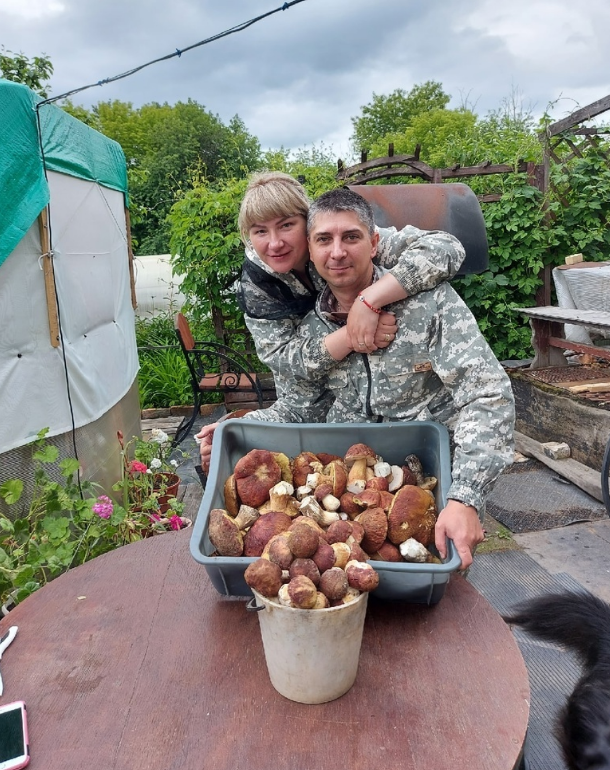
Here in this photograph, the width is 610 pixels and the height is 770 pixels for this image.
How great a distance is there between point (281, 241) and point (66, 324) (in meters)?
2.09

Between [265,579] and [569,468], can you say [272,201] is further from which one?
[569,468]

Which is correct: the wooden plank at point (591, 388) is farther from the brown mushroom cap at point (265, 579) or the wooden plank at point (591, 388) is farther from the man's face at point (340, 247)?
the brown mushroom cap at point (265, 579)

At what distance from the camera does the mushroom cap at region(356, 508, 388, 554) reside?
120cm

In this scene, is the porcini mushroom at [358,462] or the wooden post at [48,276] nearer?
the porcini mushroom at [358,462]

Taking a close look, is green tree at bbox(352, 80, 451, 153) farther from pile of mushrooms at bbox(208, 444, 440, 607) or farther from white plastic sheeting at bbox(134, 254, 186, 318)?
pile of mushrooms at bbox(208, 444, 440, 607)

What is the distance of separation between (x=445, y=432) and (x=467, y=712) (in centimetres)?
66

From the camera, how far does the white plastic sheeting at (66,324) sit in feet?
9.39

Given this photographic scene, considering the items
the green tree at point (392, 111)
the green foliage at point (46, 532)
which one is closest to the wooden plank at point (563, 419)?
the green foliage at point (46, 532)

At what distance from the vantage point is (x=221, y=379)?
18.4ft

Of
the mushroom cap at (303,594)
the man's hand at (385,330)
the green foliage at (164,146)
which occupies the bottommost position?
the mushroom cap at (303,594)

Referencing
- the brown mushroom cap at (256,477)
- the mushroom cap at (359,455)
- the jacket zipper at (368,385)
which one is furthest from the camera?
the jacket zipper at (368,385)

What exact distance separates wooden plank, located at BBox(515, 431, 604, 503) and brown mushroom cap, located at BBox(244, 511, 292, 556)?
332 centimetres

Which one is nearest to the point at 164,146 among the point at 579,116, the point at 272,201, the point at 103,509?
the point at 579,116

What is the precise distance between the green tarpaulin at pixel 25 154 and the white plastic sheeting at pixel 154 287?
5.95 m
